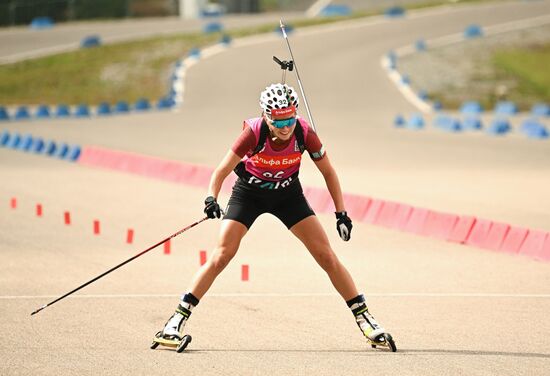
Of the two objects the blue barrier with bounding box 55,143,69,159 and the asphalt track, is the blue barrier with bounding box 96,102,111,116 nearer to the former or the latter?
the asphalt track

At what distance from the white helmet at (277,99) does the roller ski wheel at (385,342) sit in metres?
1.68

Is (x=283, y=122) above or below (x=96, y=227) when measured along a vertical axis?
above

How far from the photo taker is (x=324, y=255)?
366 inches

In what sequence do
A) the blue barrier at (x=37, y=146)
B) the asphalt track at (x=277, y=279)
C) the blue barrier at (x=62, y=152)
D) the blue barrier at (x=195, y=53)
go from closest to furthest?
the asphalt track at (x=277, y=279) < the blue barrier at (x=62, y=152) < the blue barrier at (x=37, y=146) < the blue barrier at (x=195, y=53)

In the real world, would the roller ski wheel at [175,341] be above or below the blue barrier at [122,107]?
above

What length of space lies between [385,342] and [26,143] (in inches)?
838

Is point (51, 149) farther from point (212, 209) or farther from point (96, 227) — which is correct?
point (212, 209)

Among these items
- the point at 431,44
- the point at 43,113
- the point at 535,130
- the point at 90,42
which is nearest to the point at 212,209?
the point at 535,130

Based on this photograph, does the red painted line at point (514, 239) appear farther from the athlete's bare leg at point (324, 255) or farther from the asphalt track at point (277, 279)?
the athlete's bare leg at point (324, 255)

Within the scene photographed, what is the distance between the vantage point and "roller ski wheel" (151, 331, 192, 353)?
8969 mm

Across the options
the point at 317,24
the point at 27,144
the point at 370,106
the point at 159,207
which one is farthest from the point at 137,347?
the point at 317,24

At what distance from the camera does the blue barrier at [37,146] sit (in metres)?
28.5

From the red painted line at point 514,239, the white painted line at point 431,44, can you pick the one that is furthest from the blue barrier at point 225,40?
the red painted line at point 514,239

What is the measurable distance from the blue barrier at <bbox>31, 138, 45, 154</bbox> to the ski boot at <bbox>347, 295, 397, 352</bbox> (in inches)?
782
